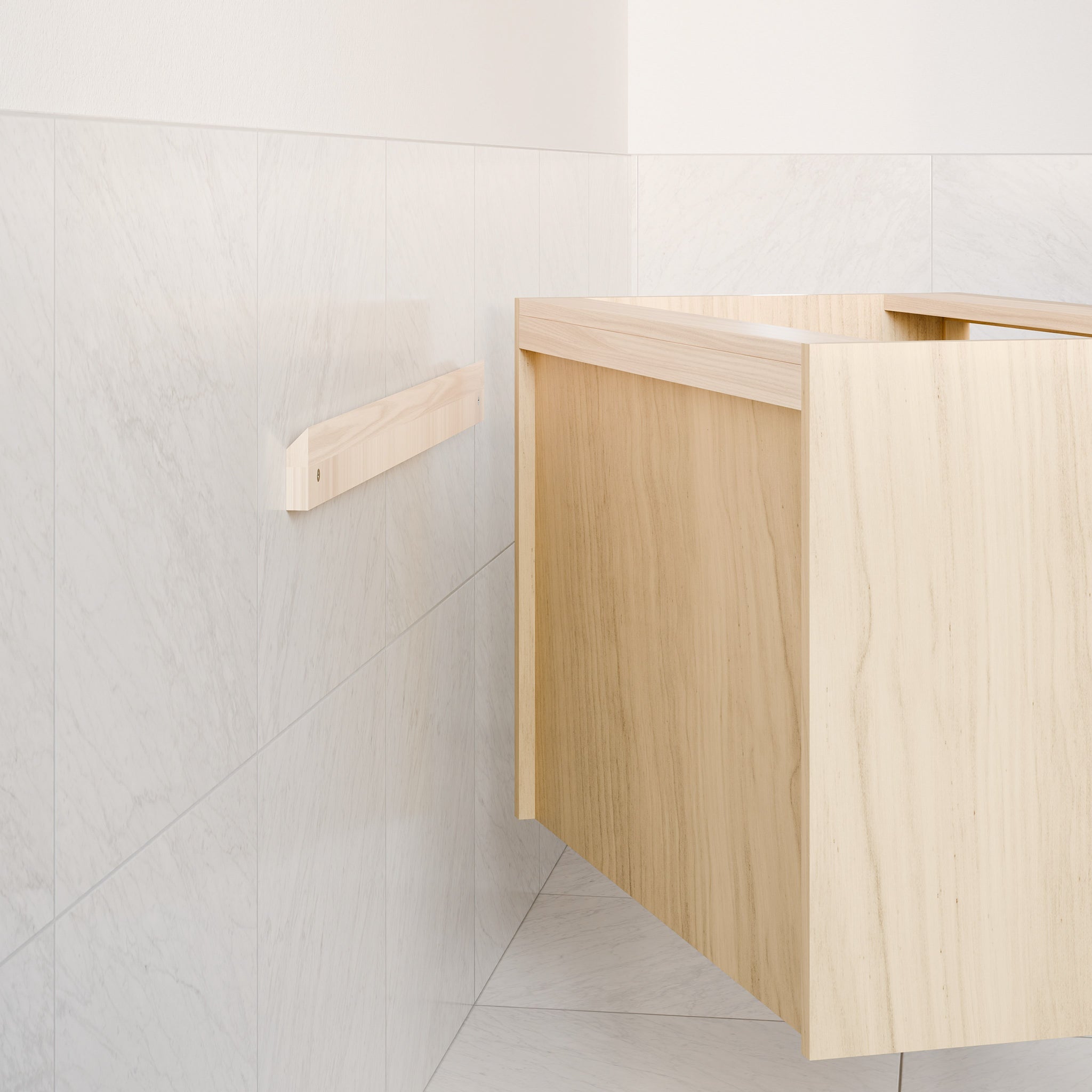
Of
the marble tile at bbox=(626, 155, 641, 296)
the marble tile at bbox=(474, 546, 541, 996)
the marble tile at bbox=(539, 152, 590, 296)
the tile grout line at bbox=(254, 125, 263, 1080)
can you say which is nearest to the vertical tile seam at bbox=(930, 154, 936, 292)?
the marble tile at bbox=(626, 155, 641, 296)

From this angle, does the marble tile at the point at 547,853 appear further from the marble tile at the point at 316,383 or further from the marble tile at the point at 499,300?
the marble tile at the point at 316,383

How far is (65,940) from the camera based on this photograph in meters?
0.80

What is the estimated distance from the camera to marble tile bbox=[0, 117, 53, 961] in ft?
2.42

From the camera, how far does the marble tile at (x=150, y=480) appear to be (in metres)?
0.81

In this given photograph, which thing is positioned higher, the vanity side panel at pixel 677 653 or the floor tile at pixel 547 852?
the vanity side panel at pixel 677 653

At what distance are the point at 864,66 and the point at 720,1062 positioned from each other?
6.26 ft

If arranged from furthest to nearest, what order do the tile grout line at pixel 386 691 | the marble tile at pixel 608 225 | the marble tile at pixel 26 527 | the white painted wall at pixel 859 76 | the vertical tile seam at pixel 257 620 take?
the white painted wall at pixel 859 76 → the marble tile at pixel 608 225 → the tile grout line at pixel 386 691 → the vertical tile seam at pixel 257 620 → the marble tile at pixel 26 527

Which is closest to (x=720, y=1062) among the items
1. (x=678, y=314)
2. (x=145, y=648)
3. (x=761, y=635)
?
(x=761, y=635)

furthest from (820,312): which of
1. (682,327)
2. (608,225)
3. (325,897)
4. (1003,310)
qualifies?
(325,897)

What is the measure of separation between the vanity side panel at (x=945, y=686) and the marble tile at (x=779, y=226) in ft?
5.71

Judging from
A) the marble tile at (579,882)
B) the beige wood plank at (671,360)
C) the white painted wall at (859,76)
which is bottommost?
the marble tile at (579,882)

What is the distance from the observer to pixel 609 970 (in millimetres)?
1847

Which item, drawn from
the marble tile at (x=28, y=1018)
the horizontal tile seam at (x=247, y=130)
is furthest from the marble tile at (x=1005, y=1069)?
the horizontal tile seam at (x=247, y=130)

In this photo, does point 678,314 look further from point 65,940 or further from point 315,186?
point 65,940
